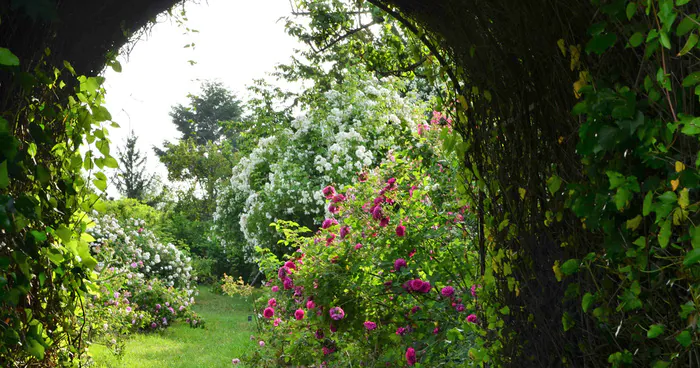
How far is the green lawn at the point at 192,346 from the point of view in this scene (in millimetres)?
7012

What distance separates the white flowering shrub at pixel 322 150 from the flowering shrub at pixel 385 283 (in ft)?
18.0

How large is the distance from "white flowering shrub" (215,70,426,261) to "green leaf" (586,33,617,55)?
8649 millimetres

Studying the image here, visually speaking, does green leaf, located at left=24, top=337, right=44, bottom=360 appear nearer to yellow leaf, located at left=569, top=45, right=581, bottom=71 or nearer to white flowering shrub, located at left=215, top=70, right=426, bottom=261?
yellow leaf, located at left=569, top=45, right=581, bottom=71

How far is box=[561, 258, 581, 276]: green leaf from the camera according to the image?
198 centimetres

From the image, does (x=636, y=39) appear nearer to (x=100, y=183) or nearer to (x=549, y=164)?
(x=549, y=164)

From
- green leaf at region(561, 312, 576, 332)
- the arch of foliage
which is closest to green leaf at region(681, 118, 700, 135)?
the arch of foliage

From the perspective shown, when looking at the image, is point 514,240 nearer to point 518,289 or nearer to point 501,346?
point 518,289

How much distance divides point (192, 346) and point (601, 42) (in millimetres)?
7656

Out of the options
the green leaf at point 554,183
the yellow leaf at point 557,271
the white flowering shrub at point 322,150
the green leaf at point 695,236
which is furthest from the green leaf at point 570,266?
the white flowering shrub at point 322,150

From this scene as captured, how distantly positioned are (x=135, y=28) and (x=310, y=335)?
299 cm

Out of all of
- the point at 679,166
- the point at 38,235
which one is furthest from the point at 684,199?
the point at 38,235

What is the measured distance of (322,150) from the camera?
39.8 feet

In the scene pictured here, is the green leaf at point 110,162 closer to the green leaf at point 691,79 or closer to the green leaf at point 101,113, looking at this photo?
the green leaf at point 101,113

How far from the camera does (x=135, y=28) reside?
2832mm
